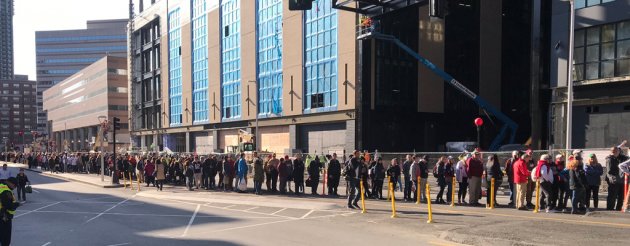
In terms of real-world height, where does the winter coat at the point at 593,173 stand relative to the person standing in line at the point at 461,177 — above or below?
above

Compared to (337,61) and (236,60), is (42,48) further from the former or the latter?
(337,61)

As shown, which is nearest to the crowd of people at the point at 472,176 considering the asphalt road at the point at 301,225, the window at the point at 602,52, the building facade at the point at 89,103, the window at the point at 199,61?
the asphalt road at the point at 301,225

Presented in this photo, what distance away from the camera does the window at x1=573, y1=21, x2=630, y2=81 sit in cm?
2677

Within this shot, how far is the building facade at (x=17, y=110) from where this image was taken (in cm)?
17262

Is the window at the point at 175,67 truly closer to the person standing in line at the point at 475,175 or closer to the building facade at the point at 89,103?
the building facade at the point at 89,103

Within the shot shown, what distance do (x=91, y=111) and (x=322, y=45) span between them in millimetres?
75714

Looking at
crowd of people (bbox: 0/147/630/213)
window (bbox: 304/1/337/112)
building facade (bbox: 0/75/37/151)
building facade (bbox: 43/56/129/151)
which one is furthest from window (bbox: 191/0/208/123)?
building facade (bbox: 0/75/37/151)

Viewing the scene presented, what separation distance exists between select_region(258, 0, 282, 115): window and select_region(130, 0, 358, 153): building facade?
0.09 metres

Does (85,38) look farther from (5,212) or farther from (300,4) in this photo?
(5,212)

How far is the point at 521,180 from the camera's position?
49.8 feet

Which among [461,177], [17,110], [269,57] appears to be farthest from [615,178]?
[17,110]

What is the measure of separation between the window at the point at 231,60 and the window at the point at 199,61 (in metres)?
4.38

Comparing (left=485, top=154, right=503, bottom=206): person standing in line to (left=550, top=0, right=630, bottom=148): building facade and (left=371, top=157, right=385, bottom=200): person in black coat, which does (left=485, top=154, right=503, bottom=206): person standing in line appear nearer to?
(left=371, top=157, right=385, bottom=200): person in black coat

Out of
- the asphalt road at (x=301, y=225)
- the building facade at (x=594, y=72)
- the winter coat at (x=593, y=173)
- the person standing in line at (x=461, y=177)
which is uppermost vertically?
the building facade at (x=594, y=72)
